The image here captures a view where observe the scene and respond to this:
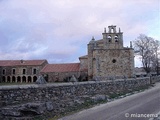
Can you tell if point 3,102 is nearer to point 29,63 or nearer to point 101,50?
point 101,50

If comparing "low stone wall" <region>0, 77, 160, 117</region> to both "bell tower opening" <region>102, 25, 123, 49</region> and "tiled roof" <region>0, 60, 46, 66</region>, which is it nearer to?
"bell tower opening" <region>102, 25, 123, 49</region>

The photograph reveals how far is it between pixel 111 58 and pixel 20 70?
27.2m

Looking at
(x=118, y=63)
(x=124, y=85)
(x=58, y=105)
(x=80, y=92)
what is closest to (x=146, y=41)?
(x=118, y=63)

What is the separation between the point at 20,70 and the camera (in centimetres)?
5403

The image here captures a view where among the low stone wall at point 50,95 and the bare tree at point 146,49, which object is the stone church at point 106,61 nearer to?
the bare tree at point 146,49

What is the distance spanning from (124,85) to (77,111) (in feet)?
36.0

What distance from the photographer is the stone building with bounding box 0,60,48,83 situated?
52719mm

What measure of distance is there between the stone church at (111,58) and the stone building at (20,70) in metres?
19.2

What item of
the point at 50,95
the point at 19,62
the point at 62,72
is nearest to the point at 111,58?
the point at 62,72

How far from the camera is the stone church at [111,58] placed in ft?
119

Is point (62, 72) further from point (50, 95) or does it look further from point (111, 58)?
point (50, 95)

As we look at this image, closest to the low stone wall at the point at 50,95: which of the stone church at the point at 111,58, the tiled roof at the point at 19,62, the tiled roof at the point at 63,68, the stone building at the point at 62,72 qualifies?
the stone church at the point at 111,58

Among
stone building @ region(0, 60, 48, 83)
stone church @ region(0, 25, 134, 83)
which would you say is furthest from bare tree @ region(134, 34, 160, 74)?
stone building @ region(0, 60, 48, 83)

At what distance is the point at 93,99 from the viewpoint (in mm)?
13961
